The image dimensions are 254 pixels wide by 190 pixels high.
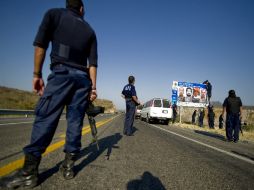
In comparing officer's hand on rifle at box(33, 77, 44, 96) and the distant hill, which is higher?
the distant hill

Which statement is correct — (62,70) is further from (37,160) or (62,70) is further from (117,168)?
(117,168)

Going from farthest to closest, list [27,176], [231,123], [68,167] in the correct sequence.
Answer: [231,123] < [68,167] < [27,176]

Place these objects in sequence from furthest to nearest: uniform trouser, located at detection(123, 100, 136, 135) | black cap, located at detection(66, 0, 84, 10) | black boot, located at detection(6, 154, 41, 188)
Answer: uniform trouser, located at detection(123, 100, 136, 135) < black cap, located at detection(66, 0, 84, 10) < black boot, located at detection(6, 154, 41, 188)

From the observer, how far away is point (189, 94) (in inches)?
1160

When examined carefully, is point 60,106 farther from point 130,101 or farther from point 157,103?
point 157,103

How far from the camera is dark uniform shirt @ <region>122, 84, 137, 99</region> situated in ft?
27.2

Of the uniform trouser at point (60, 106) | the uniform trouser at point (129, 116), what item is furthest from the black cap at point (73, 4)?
the uniform trouser at point (129, 116)

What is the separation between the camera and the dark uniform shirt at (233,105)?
31.6 feet

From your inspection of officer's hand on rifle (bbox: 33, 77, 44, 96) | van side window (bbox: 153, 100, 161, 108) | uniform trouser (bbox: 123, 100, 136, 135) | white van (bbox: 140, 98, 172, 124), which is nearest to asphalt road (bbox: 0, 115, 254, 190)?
officer's hand on rifle (bbox: 33, 77, 44, 96)

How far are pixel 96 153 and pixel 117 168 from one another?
111cm

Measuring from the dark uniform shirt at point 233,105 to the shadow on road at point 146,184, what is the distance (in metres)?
7.74

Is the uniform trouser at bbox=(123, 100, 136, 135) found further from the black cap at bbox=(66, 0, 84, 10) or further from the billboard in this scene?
the billboard

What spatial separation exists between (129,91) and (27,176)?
6.11 metres

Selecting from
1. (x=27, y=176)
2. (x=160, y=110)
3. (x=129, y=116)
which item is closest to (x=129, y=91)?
(x=129, y=116)
